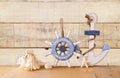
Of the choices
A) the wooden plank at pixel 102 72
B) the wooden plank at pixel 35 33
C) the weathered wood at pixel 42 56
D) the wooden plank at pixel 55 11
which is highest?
the wooden plank at pixel 55 11

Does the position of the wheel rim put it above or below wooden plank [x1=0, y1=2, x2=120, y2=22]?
below

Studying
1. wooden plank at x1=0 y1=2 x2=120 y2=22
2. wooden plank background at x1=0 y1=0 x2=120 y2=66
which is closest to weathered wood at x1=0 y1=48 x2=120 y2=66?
wooden plank background at x1=0 y1=0 x2=120 y2=66

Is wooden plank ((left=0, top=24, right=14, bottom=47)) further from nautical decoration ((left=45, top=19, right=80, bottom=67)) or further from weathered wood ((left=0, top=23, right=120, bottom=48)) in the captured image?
nautical decoration ((left=45, top=19, right=80, bottom=67))

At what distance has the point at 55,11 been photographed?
1.59 m

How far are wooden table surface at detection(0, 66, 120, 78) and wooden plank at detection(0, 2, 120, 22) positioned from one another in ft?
1.25

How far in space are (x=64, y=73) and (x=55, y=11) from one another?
498mm

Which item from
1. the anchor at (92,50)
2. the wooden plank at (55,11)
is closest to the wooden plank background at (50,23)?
the wooden plank at (55,11)

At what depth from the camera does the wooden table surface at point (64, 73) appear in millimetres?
1181

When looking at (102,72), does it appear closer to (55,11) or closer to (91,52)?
(91,52)

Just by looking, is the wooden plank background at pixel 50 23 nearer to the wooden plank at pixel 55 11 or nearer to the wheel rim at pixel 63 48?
the wooden plank at pixel 55 11

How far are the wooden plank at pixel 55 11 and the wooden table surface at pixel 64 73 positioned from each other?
0.38 m

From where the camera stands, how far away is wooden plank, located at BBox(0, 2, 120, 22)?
1.58m

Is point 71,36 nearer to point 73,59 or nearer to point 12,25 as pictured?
point 73,59

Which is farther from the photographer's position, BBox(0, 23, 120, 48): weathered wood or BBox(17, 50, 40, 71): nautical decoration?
BBox(0, 23, 120, 48): weathered wood
